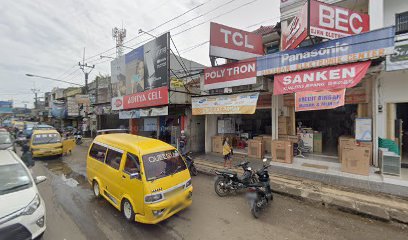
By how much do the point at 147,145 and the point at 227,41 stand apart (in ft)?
22.2

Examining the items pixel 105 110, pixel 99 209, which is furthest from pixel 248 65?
pixel 105 110

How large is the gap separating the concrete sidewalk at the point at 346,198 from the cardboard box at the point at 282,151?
1.43m

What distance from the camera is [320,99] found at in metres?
6.89

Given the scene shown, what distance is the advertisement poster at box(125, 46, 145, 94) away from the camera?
46.2ft

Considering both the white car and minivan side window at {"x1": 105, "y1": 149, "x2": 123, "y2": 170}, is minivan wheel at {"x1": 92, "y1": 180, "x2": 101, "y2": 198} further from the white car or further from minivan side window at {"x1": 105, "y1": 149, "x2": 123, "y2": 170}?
the white car

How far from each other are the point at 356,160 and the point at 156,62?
1188cm

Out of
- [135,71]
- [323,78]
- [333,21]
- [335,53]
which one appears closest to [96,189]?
[323,78]

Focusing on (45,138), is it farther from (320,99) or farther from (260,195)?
A: (320,99)

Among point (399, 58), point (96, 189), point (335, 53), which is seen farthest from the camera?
point (335, 53)

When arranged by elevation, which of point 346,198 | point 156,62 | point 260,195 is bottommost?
point 346,198

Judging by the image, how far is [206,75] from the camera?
10.8 metres

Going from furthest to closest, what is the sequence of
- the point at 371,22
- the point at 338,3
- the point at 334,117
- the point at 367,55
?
the point at 334,117
the point at 338,3
the point at 371,22
the point at 367,55

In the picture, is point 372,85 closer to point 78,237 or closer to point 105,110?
point 78,237

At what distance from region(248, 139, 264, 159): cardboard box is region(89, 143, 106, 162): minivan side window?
7203 millimetres
